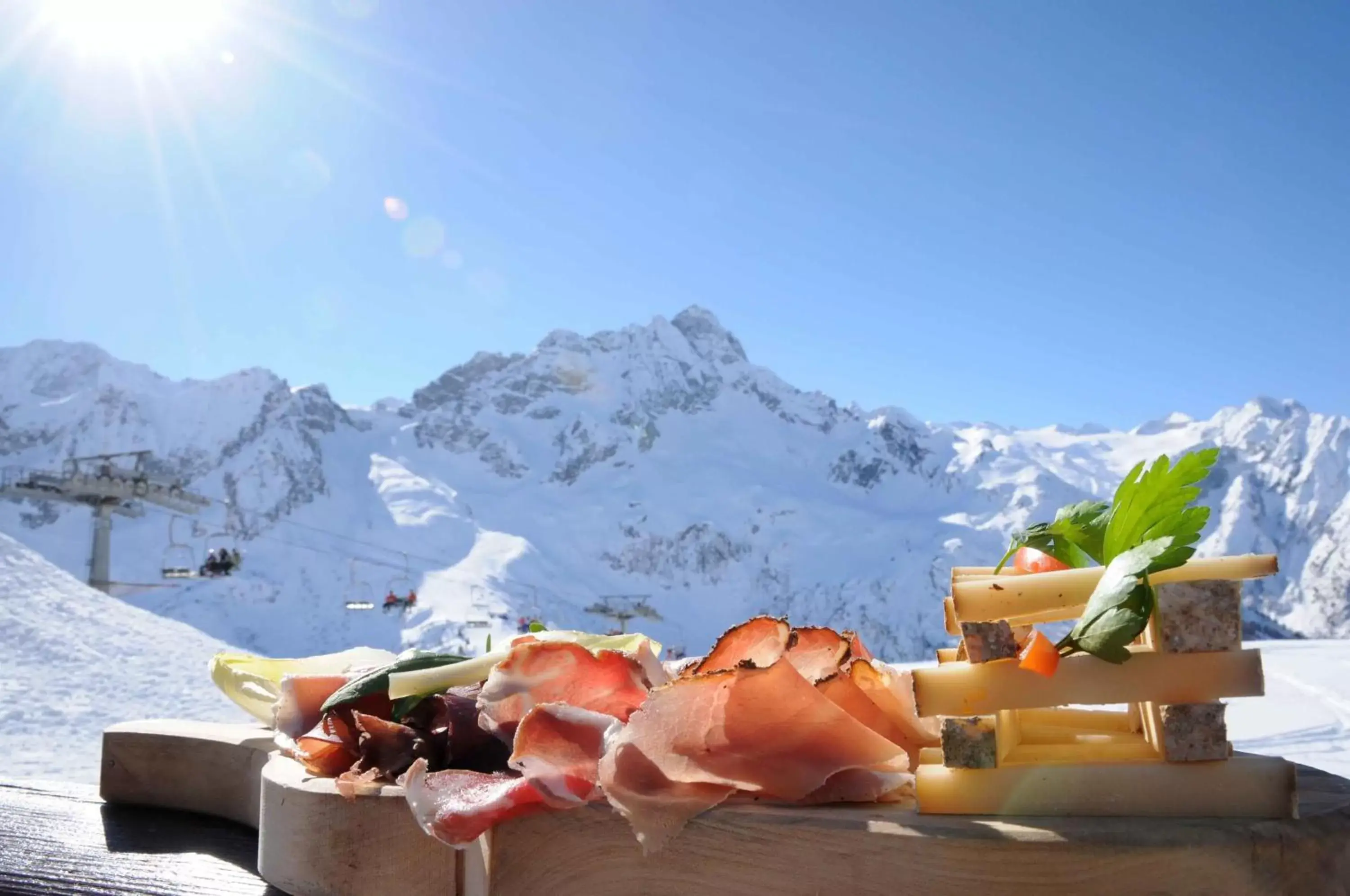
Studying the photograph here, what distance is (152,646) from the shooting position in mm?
5512

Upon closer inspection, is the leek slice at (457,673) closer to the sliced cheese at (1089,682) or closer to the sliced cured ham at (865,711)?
the sliced cured ham at (865,711)

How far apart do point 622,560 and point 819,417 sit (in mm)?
45542

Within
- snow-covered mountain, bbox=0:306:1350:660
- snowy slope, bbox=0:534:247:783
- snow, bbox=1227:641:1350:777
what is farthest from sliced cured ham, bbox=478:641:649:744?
snow-covered mountain, bbox=0:306:1350:660

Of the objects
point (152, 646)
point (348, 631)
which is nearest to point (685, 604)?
point (348, 631)

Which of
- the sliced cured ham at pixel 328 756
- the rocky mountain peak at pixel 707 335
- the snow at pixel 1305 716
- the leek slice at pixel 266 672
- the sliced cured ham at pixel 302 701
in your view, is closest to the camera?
the sliced cured ham at pixel 328 756

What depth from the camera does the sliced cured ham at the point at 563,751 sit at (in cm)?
97

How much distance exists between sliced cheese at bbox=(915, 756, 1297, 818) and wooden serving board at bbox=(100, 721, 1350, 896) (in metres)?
0.01

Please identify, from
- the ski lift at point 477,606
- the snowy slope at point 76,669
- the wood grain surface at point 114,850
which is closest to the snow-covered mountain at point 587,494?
the ski lift at point 477,606

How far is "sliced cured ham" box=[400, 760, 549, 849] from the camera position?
97 centimetres

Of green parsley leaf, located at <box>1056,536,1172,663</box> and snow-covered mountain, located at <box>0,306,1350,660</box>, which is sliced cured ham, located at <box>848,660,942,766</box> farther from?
snow-covered mountain, located at <box>0,306,1350,660</box>

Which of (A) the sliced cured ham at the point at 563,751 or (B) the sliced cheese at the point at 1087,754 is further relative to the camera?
(A) the sliced cured ham at the point at 563,751

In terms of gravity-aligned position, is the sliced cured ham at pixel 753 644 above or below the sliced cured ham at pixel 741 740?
above

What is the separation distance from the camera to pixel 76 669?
16.2ft

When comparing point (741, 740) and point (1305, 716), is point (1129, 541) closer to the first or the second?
point (741, 740)
